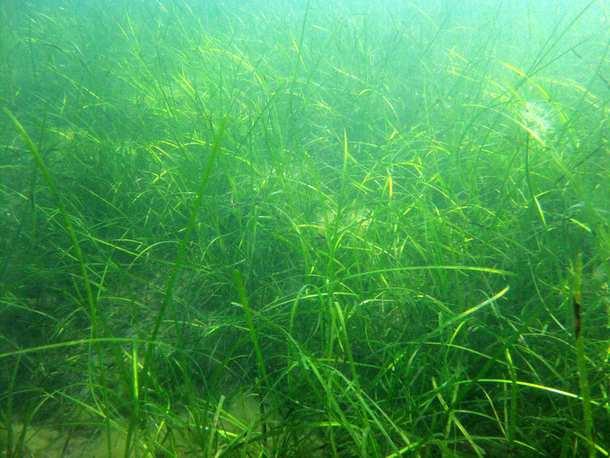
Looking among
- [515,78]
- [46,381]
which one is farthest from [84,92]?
[515,78]

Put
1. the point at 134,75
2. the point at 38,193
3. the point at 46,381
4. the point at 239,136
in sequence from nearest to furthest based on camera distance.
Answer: the point at 46,381
the point at 38,193
the point at 239,136
the point at 134,75

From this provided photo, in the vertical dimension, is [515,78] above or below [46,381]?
above

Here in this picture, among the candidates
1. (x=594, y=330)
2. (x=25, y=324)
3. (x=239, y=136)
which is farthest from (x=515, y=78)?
(x=25, y=324)

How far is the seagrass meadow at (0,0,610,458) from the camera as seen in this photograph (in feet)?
3.93

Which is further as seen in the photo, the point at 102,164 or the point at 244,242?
the point at 102,164

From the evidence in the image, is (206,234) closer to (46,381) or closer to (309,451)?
(46,381)

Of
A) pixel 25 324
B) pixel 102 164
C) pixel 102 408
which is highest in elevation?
pixel 102 164

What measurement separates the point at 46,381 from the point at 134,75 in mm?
3734

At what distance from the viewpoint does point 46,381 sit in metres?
1.51

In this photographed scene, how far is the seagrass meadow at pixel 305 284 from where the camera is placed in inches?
47.2

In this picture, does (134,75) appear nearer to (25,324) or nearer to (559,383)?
(25,324)

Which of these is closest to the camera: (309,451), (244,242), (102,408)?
(309,451)

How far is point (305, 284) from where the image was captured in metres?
1.45

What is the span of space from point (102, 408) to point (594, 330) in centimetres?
201
